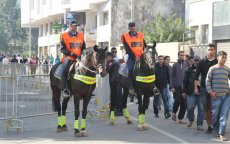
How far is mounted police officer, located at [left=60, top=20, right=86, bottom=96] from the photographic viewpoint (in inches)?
462

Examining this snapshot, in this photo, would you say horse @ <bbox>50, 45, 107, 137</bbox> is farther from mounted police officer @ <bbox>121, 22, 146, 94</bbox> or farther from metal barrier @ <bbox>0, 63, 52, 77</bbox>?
metal barrier @ <bbox>0, 63, 52, 77</bbox>

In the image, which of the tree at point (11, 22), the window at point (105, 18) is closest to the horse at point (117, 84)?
the window at point (105, 18)

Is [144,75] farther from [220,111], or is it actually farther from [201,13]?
[201,13]

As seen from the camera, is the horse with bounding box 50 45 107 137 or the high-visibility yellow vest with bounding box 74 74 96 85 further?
the high-visibility yellow vest with bounding box 74 74 96 85

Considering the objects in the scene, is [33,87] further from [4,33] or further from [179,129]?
[4,33]

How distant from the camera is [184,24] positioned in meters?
35.7

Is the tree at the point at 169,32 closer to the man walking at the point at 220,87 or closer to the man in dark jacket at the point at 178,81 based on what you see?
the man in dark jacket at the point at 178,81

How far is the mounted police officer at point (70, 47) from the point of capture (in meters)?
11.7

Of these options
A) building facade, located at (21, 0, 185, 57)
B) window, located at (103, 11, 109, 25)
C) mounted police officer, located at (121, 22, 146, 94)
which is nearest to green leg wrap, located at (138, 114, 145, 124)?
mounted police officer, located at (121, 22, 146, 94)

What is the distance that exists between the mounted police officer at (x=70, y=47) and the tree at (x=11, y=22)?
4447 inches

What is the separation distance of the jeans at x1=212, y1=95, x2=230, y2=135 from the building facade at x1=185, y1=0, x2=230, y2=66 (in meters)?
14.9

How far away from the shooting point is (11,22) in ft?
414

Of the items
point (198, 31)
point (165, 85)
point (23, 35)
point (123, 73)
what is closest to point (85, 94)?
point (123, 73)

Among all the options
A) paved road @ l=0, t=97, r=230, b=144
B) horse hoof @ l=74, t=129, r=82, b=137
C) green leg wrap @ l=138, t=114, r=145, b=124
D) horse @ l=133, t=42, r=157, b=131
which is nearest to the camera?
paved road @ l=0, t=97, r=230, b=144
